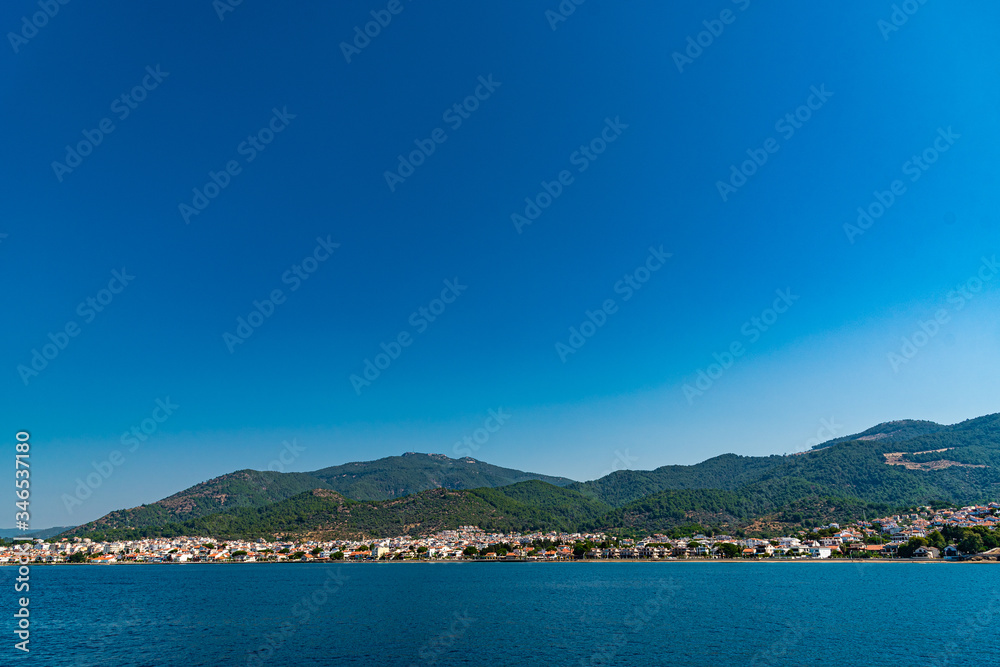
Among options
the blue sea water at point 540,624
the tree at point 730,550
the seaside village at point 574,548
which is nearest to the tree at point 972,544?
the seaside village at point 574,548

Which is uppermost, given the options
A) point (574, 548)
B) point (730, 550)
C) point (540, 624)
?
point (540, 624)

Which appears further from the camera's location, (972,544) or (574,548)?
(574,548)

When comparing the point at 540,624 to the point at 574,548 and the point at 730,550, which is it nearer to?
the point at 730,550

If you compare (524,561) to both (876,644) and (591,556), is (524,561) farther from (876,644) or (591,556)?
(876,644)

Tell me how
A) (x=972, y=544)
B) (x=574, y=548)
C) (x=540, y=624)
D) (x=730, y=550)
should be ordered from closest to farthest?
(x=540, y=624) < (x=972, y=544) < (x=730, y=550) < (x=574, y=548)

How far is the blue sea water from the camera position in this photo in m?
30.9

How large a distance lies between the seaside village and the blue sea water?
5138cm

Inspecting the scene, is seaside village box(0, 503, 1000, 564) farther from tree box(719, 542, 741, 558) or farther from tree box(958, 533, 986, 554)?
tree box(958, 533, 986, 554)

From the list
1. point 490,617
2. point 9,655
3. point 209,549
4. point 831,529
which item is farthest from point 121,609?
point 831,529

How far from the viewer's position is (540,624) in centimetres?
4153

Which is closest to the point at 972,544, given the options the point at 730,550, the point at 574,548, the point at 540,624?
the point at 730,550

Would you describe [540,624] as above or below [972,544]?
above

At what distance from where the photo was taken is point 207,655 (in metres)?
31.9

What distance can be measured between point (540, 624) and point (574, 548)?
11148 cm
